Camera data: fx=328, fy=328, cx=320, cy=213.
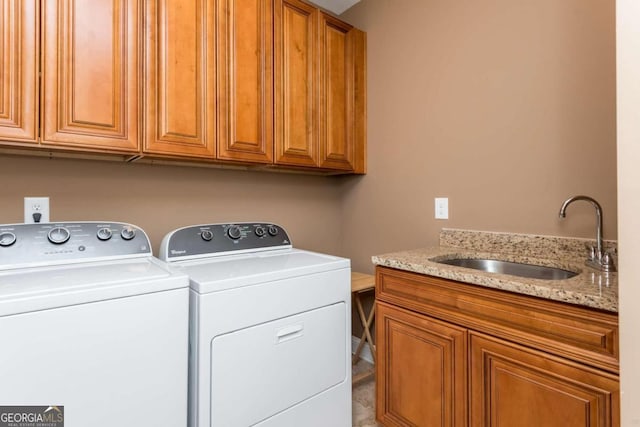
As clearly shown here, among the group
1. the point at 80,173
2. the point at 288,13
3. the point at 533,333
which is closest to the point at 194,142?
the point at 80,173

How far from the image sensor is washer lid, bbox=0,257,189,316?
87 cm

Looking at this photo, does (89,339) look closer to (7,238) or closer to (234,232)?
(7,238)

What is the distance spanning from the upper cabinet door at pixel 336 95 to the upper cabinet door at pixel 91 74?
109 cm

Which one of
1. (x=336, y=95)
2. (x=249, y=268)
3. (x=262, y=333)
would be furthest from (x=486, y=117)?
(x=262, y=333)

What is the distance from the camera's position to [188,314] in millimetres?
1126

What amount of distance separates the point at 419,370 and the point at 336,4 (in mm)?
2524

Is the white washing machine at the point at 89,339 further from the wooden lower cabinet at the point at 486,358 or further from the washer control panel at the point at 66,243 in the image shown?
the wooden lower cabinet at the point at 486,358

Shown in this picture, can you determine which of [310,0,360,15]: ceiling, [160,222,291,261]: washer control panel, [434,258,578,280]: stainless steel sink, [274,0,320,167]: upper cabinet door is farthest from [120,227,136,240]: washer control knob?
[310,0,360,15]: ceiling

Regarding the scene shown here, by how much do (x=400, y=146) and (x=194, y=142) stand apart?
1.28m

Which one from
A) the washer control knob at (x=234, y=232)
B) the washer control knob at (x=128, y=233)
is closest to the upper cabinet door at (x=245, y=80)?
the washer control knob at (x=234, y=232)

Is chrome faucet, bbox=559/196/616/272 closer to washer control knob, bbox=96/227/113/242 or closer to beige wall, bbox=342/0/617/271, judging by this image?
beige wall, bbox=342/0/617/271

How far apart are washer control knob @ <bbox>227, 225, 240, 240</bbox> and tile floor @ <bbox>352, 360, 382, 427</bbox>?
1.19 m

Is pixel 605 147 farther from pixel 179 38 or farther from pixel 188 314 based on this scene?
pixel 179 38

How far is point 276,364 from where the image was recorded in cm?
129
